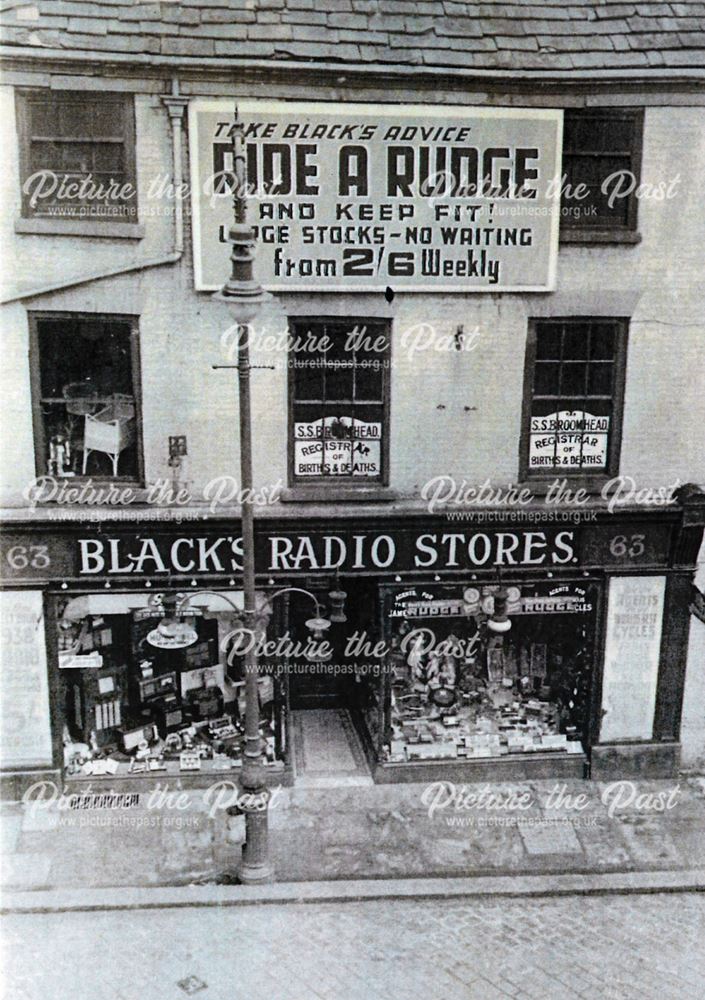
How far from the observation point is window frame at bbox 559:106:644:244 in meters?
12.0

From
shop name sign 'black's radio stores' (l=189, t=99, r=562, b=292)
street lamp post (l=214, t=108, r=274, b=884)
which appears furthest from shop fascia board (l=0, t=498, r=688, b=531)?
shop name sign 'black's radio stores' (l=189, t=99, r=562, b=292)

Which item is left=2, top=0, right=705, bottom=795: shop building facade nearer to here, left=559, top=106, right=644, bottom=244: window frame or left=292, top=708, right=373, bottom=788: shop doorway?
left=559, top=106, right=644, bottom=244: window frame

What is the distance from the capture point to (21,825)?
495 inches

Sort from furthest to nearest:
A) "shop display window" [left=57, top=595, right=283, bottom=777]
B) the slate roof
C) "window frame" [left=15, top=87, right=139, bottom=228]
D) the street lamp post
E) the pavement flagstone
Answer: "shop display window" [left=57, top=595, right=283, bottom=777]
the pavement flagstone
"window frame" [left=15, top=87, right=139, bottom=228]
the slate roof
the street lamp post

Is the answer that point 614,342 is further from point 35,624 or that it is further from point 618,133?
point 35,624

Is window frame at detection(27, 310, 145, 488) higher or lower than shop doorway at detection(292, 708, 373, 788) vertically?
higher

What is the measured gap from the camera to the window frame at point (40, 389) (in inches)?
468

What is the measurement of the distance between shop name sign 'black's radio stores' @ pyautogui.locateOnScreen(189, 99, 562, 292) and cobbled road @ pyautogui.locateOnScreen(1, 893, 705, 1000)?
22.8ft

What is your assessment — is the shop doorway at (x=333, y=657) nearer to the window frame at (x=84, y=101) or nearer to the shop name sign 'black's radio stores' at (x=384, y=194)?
the shop name sign 'black's radio stores' at (x=384, y=194)

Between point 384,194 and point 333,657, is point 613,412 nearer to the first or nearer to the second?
point 384,194

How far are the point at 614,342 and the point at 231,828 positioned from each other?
7469 mm

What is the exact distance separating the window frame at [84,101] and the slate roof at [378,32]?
426mm

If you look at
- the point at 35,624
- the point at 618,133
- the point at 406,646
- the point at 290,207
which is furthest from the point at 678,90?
the point at 35,624

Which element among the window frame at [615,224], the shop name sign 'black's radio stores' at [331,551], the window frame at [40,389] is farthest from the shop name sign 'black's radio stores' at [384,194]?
the shop name sign 'black's radio stores' at [331,551]
